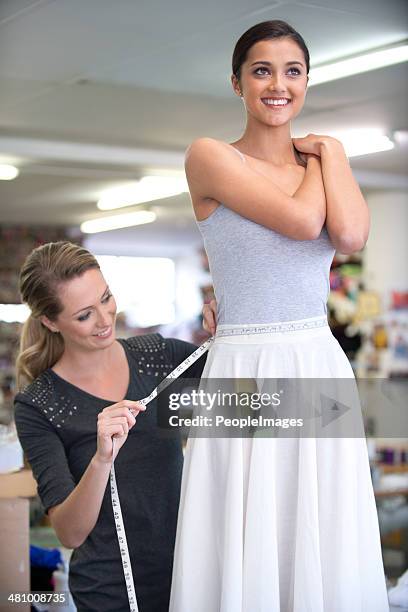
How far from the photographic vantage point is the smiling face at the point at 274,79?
5.18ft

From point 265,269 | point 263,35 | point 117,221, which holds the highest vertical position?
point 117,221

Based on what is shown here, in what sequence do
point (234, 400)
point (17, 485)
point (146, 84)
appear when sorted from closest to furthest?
point (234, 400) < point (17, 485) < point (146, 84)

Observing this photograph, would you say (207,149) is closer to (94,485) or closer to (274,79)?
(274,79)

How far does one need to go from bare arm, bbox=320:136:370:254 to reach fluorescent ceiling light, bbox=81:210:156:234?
27.3 feet

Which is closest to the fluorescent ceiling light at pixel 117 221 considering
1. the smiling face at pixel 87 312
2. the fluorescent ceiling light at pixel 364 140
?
the fluorescent ceiling light at pixel 364 140

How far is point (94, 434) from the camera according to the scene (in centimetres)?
204

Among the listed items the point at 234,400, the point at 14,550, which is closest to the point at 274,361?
the point at 234,400

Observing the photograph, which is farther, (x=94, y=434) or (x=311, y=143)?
(x=94, y=434)

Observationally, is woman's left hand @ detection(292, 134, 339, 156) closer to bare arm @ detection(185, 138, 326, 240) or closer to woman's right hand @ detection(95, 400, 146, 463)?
bare arm @ detection(185, 138, 326, 240)

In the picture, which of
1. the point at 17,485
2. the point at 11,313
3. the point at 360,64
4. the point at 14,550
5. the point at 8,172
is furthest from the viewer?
the point at 11,313

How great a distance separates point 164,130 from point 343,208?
4.76 meters

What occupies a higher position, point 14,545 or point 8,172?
point 8,172

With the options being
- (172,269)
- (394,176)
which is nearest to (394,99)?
(394,176)

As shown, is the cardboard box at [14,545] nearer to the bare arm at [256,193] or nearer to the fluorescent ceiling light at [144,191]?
the bare arm at [256,193]
